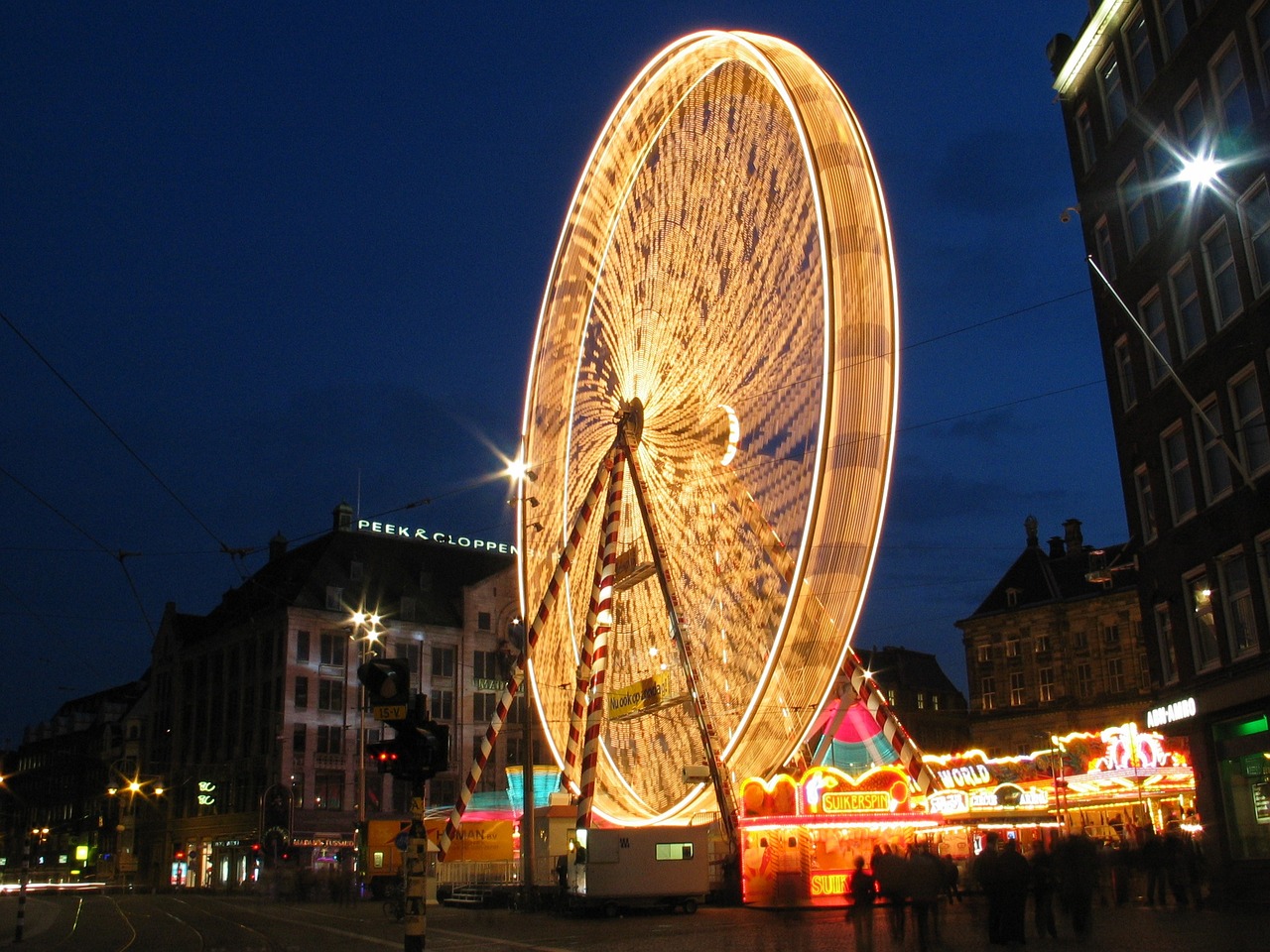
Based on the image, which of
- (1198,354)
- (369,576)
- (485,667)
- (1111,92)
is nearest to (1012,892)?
(1198,354)

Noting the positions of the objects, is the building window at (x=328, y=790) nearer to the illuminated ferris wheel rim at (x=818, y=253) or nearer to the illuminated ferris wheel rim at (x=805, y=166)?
the illuminated ferris wheel rim at (x=818, y=253)

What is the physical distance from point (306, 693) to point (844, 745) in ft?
113

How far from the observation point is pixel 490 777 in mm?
75000

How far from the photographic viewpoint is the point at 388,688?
13.0m

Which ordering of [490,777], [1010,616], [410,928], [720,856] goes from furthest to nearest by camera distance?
1. [1010,616]
2. [490,777]
3. [720,856]
4. [410,928]

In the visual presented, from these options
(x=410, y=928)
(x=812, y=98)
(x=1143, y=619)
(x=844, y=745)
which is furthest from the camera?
(x=844, y=745)

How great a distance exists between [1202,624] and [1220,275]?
24.3 feet

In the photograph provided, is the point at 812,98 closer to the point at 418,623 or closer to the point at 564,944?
the point at 564,944

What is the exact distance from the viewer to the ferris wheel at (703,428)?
25422 mm

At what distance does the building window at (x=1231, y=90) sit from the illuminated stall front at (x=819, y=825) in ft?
54.8

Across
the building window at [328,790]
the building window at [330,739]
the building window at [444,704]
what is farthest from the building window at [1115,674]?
the building window at [328,790]

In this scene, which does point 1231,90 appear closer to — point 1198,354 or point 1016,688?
point 1198,354

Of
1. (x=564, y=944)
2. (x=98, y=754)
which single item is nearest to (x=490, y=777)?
(x=98, y=754)

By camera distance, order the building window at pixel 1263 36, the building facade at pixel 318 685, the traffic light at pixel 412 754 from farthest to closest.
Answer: the building facade at pixel 318 685 → the building window at pixel 1263 36 → the traffic light at pixel 412 754
